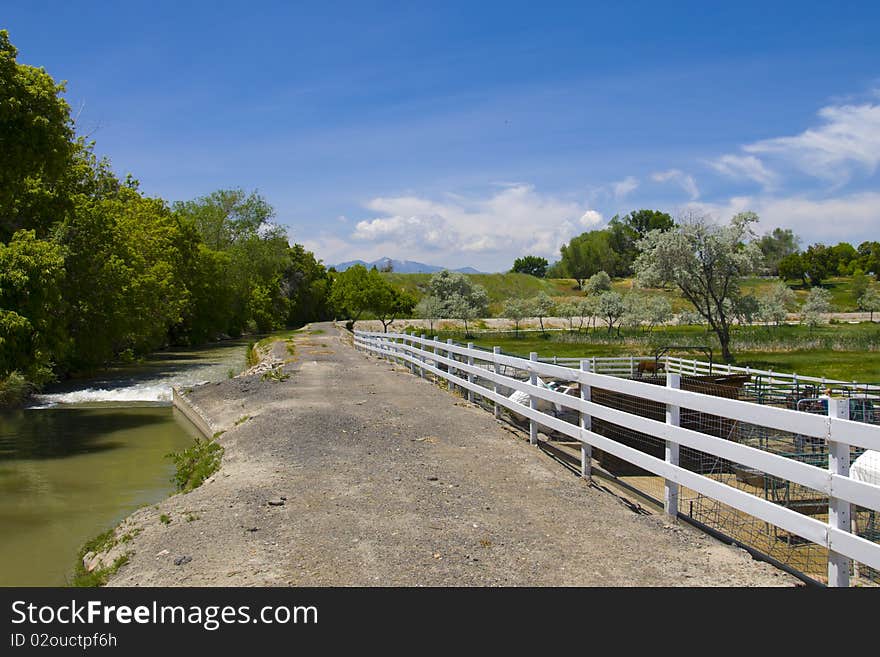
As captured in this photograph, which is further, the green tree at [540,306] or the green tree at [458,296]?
the green tree at [458,296]

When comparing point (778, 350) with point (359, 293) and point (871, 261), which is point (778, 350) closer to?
point (359, 293)

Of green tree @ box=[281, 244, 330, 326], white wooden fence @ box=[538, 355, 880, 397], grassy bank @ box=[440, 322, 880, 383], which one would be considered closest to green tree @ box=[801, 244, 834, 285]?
green tree @ box=[281, 244, 330, 326]

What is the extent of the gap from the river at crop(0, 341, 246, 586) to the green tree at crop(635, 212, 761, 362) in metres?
23.3

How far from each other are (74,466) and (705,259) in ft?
102

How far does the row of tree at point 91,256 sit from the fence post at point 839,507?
16111 millimetres

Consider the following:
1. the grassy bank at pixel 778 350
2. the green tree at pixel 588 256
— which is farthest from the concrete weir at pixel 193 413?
the green tree at pixel 588 256

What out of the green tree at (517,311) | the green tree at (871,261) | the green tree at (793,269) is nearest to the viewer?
the green tree at (517,311)

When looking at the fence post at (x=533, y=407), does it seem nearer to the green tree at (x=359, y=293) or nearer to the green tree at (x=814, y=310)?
the green tree at (x=814, y=310)

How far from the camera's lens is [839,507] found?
14.9ft

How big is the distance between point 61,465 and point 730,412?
541 inches

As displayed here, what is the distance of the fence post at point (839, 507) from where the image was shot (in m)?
4.54

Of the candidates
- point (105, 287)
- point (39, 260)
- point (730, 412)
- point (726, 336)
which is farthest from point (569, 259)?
point (730, 412)
